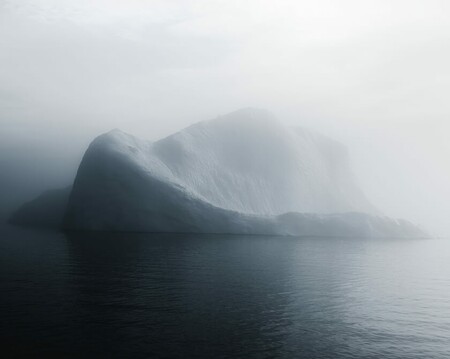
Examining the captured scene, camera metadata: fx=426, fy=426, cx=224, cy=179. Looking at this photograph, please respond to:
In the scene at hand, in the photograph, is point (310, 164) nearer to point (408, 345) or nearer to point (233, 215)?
point (233, 215)

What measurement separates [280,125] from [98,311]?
226 ft

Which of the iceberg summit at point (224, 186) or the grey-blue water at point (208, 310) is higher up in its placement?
the iceberg summit at point (224, 186)

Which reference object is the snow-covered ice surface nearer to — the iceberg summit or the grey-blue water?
the iceberg summit

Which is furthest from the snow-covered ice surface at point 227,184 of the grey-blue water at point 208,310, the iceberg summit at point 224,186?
the grey-blue water at point 208,310

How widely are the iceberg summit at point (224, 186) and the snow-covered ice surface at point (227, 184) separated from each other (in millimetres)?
136

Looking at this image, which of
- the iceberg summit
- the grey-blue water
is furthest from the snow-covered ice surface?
the grey-blue water

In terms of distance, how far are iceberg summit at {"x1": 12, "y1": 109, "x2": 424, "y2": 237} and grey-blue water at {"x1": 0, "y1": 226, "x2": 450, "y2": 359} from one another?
80.0 ft

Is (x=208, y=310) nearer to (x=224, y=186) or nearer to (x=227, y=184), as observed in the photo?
(x=224, y=186)

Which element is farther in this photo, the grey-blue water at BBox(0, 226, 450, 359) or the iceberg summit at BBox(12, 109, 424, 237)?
the iceberg summit at BBox(12, 109, 424, 237)

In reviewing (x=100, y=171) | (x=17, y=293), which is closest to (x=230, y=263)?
(x=17, y=293)

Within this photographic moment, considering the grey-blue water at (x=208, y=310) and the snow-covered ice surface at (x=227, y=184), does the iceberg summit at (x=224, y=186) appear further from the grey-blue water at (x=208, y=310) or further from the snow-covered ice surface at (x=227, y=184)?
the grey-blue water at (x=208, y=310)

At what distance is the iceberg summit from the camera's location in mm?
51281

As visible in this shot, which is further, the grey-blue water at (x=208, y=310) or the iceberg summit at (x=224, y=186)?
the iceberg summit at (x=224, y=186)

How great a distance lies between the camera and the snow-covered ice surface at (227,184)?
5125cm
